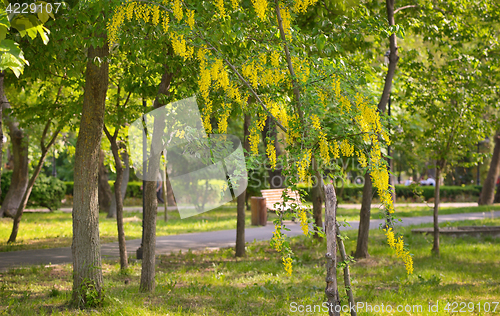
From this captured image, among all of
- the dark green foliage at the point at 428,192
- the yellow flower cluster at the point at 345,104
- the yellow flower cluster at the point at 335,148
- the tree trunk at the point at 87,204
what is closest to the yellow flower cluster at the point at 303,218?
the yellow flower cluster at the point at 335,148

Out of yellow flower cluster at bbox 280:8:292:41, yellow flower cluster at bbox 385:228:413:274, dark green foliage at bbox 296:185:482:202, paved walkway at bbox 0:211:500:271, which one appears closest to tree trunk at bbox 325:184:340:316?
yellow flower cluster at bbox 385:228:413:274

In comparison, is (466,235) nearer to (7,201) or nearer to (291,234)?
(291,234)

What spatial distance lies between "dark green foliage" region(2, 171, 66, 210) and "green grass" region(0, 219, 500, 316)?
11.0 metres

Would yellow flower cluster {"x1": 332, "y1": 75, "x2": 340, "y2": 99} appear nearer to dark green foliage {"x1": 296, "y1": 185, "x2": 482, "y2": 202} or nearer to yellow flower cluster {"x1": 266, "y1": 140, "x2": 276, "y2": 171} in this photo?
yellow flower cluster {"x1": 266, "y1": 140, "x2": 276, "y2": 171}

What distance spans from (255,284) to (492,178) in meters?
18.3

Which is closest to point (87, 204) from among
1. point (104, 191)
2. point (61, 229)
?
point (61, 229)

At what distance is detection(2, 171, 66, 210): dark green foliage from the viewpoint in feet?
57.0

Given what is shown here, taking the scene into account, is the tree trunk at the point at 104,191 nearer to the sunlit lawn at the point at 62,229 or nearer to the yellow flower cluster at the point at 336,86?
the sunlit lawn at the point at 62,229

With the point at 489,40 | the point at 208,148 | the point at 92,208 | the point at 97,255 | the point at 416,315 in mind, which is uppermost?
the point at 489,40

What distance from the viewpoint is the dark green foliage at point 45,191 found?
1736 centimetres

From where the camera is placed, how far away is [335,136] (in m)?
3.76

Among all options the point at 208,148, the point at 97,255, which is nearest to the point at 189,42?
the point at 208,148

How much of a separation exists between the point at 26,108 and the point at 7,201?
8394 millimetres

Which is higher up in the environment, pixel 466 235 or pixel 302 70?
pixel 302 70
